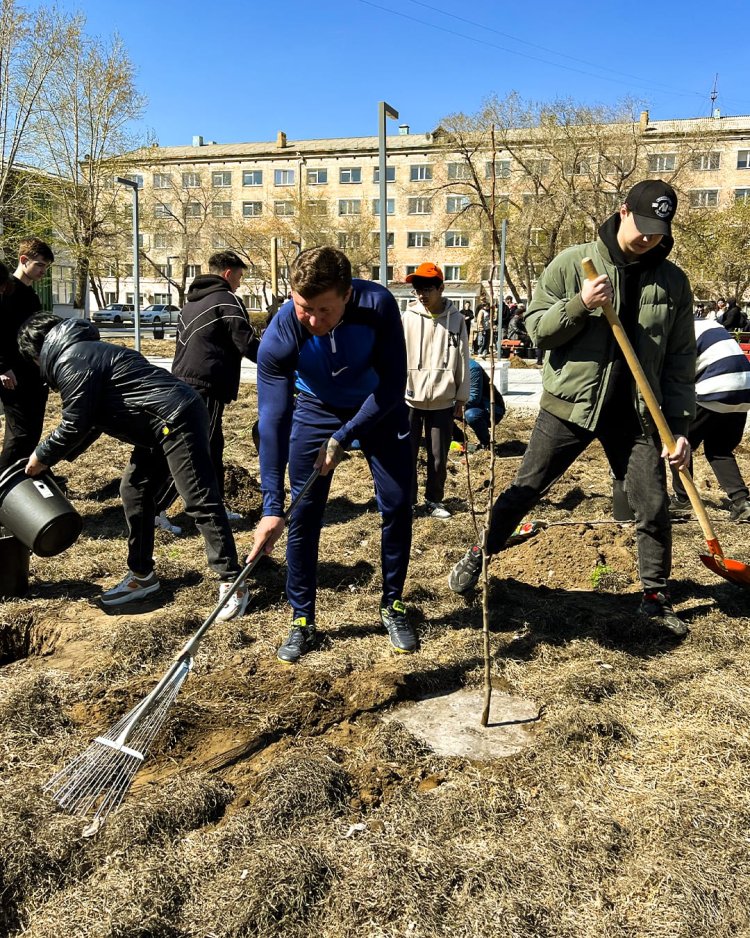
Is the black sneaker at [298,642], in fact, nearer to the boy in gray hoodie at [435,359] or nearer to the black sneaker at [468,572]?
the black sneaker at [468,572]

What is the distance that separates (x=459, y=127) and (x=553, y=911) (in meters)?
38.5

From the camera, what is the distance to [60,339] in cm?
378

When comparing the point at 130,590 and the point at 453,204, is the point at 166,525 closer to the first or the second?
the point at 130,590

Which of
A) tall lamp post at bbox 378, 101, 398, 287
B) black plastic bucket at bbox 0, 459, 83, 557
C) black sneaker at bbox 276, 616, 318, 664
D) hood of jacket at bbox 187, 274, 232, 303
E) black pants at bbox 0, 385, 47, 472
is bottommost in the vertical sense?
black sneaker at bbox 276, 616, 318, 664

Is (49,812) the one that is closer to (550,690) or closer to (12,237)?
(550,690)

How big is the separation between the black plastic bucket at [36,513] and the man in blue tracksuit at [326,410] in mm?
1183

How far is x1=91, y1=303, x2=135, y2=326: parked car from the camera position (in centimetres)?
4378

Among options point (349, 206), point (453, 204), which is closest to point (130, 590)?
point (453, 204)

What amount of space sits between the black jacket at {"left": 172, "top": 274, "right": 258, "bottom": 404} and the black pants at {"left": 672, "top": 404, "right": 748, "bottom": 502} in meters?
3.28

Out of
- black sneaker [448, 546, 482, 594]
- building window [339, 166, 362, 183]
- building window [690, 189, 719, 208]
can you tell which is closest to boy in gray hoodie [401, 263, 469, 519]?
black sneaker [448, 546, 482, 594]

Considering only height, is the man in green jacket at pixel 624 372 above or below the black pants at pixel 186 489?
above

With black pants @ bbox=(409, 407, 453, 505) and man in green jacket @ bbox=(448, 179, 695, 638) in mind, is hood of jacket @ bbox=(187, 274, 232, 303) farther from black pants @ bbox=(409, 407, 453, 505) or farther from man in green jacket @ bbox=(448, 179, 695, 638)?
man in green jacket @ bbox=(448, 179, 695, 638)

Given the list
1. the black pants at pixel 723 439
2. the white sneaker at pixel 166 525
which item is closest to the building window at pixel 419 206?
the black pants at pixel 723 439

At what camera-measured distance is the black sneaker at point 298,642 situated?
11.3ft
